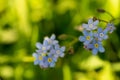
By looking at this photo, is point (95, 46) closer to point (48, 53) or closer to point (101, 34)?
point (101, 34)

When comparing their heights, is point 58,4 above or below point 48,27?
above

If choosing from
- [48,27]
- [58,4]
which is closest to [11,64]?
[48,27]

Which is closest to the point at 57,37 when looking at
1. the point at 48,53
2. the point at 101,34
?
the point at 48,53

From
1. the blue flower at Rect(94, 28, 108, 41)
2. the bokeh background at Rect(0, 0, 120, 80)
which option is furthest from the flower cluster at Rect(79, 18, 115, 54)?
the bokeh background at Rect(0, 0, 120, 80)

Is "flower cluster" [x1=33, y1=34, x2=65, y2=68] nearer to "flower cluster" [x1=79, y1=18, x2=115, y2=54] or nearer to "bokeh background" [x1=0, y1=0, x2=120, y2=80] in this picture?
"flower cluster" [x1=79, y1=18, x2=115, y2=54]

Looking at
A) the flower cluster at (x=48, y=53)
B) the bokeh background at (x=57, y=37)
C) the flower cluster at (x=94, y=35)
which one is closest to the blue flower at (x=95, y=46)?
the flower cluster at (x=94, y=35)

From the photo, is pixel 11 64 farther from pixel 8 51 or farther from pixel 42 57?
pixel 42 57

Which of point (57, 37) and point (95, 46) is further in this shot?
point (57, 37)
